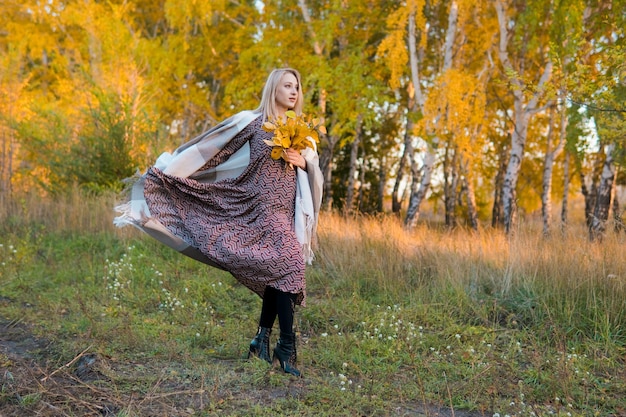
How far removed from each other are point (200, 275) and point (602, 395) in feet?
14.0

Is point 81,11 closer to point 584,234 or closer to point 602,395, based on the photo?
point 584,234

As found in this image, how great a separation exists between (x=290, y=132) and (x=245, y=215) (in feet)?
2.21

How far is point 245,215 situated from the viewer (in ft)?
14.0

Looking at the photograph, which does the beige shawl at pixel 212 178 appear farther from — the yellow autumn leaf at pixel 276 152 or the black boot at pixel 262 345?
the black boot at pixel 262 345

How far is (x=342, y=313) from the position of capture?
545 cm

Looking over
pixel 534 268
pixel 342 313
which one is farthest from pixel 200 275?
pixel 534 268

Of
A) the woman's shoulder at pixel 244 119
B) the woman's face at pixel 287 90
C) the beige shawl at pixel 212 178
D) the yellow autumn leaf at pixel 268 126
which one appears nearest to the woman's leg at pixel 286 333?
the beige shawl at pixel 212 178

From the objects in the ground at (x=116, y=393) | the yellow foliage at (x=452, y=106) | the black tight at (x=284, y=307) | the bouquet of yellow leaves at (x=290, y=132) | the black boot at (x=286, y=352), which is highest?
the yellow foliage at (x=452, y=106)

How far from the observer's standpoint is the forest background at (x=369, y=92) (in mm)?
11023

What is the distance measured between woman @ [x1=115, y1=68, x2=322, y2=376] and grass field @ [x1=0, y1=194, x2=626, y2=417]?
0.57 m

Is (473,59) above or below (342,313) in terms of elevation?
above

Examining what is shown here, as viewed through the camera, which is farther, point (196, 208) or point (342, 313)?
point (342, 313)

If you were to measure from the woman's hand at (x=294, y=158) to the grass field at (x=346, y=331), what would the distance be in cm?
137

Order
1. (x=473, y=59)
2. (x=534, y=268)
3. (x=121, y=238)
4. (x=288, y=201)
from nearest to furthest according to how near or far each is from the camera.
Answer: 1. (x=288, y=201)
2. (x=534, y=268)
3. (x=121, y=238)
4. (x=473, y=59)
